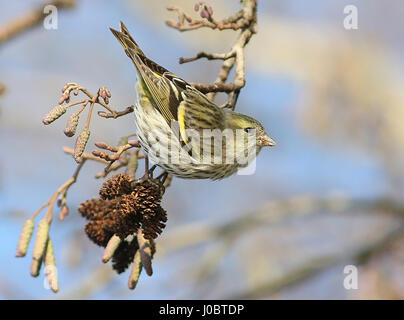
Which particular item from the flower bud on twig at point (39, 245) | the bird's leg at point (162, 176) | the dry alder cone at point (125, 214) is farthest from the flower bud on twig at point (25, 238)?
the bird's leg at point (162, 176)

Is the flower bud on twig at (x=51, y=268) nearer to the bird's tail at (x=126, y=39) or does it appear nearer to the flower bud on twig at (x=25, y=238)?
the flower bud on twig at (x=25, y=238)

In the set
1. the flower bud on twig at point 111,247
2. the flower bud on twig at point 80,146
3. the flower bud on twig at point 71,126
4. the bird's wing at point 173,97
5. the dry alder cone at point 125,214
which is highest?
the bird's wing at point 173,97

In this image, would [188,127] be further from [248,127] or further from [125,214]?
[125,214]

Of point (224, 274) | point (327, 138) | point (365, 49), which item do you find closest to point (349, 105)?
point (327, 138)

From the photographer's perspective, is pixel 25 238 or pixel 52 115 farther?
pixel 25 238

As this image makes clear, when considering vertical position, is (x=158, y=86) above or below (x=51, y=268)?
above

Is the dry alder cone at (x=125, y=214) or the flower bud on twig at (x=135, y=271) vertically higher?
the dry alder cone at (x=125, y=214)

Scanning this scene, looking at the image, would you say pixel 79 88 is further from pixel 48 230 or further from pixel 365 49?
pixel 365 49

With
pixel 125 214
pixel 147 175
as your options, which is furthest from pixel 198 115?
pixel 125 214
